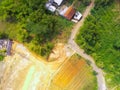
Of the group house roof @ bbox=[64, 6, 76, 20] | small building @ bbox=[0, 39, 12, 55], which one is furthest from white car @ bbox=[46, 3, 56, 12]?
small building @ bbox=[0, 39, 12, 55]

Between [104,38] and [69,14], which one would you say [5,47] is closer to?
[69,14]

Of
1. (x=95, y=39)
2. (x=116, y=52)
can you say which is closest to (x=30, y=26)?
(x=95, y=39)

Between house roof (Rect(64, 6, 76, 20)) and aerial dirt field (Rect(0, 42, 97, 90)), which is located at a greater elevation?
house roof (Rect(64, 6, 76, 20))

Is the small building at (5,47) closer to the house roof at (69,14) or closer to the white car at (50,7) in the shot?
the white car at (50,7)

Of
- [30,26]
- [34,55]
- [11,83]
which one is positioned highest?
[30,26]

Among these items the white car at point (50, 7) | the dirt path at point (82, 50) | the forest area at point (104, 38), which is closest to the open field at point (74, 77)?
the dirt path at point (82, 50)

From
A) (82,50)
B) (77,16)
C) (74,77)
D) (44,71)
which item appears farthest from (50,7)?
(74,77)

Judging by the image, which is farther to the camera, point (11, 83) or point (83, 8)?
point (83, 8)

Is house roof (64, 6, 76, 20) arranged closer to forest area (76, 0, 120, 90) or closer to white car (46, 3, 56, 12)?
white car (46, 3, 56, 12)

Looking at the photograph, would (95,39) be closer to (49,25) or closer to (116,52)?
(116,52)
